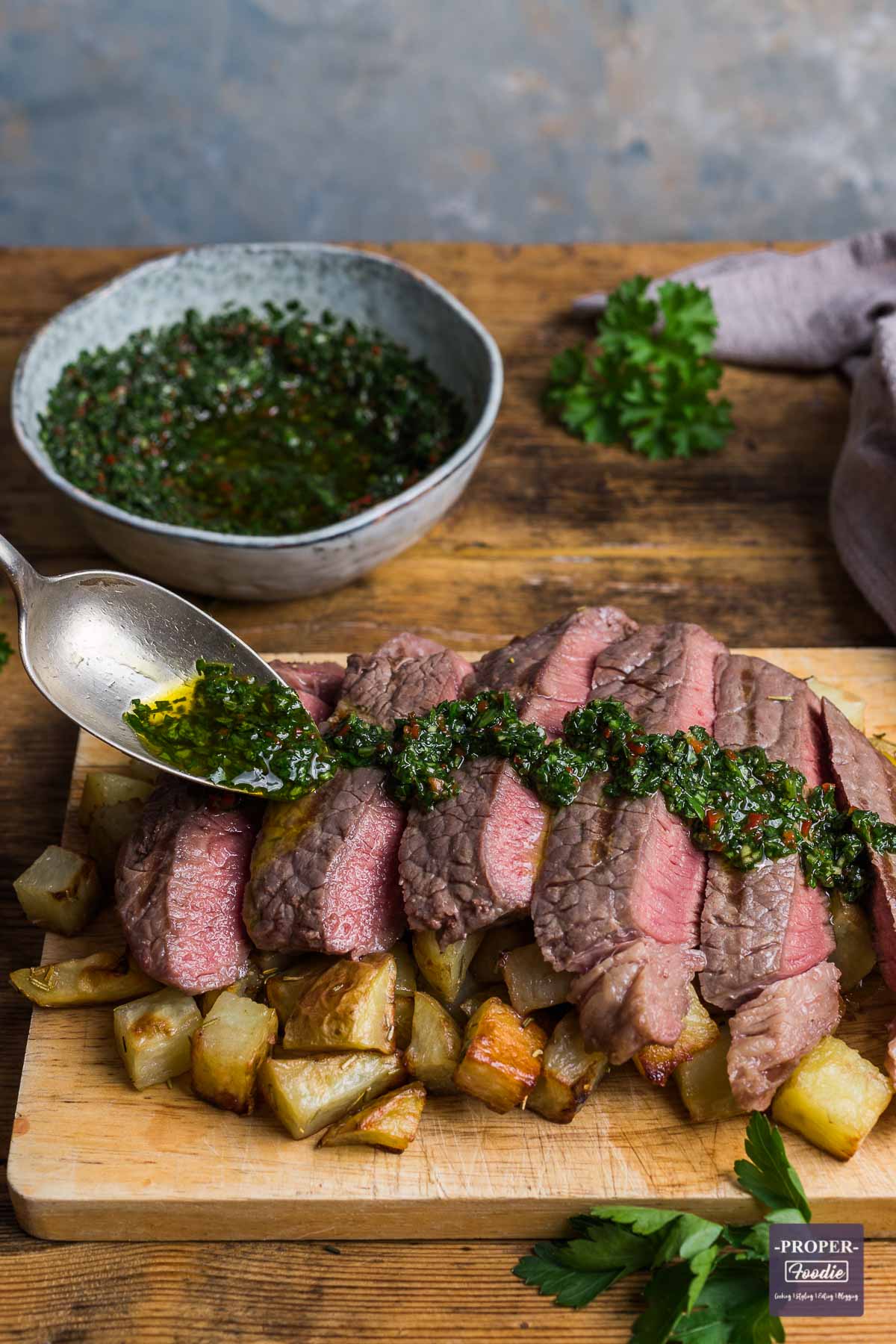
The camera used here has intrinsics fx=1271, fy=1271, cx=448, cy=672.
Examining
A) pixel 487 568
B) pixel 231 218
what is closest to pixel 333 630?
pixel 487 568

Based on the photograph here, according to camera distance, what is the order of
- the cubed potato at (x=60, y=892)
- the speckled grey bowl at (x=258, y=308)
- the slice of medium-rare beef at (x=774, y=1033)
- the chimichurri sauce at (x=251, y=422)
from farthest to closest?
the chimichurri sauce at (x=251, y=422), the speckled grey bowl at (x=258, y=308), the cubed potato at (x=60, y=892), the slice of medium-rare beef at (x=774, y=1033)

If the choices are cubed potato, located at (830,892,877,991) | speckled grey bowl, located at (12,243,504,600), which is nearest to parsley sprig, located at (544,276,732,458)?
speckled grey bowl, located at (12,243,504,600)

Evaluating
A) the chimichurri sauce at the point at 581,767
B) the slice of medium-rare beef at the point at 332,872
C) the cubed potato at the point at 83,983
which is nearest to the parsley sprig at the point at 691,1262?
the chimichurri sauce at the point at 581,767

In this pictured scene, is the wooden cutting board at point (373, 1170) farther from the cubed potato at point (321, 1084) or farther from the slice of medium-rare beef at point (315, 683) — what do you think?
the slice of medium-rare beef at point (315, 683)

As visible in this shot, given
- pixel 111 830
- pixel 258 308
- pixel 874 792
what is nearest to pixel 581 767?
pixel 874 792

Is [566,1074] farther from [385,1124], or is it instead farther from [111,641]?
[111,641]

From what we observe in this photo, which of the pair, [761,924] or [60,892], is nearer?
[761,924]

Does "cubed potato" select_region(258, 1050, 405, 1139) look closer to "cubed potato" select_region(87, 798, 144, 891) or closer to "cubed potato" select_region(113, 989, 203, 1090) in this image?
"cubed potato" select_region(113, 989, 203, 1090)

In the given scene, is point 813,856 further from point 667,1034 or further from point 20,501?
point 20,501
